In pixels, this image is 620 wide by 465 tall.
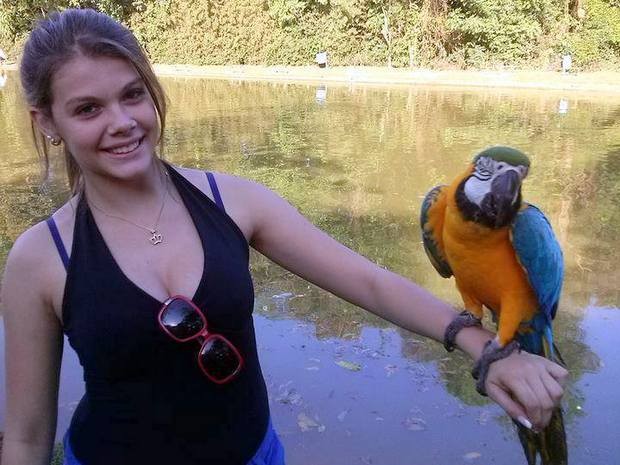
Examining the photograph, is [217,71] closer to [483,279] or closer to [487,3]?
[487,3]

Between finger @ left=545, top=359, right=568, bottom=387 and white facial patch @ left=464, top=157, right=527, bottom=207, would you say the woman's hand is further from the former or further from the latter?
white facial patch @ left=464, top=157, right=527, bottom=207

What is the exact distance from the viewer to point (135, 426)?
1118 mm

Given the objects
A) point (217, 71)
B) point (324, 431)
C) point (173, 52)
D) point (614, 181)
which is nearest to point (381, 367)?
point (324, 431)

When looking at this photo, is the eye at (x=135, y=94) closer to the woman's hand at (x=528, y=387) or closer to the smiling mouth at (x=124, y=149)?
the smiling mouth at (x=124, y=149)

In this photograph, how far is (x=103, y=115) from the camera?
1.08m

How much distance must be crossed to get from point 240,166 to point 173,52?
53.7ft

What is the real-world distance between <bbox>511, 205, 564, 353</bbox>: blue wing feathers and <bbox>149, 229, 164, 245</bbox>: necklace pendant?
0.94 m

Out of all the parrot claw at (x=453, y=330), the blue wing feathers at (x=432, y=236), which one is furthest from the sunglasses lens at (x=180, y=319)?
the blue wing feathers at (x=432, y=236)

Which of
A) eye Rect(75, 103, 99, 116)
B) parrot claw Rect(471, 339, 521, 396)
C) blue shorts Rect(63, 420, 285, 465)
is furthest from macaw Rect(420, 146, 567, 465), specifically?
eye Rect(75, 103, 99, 116)

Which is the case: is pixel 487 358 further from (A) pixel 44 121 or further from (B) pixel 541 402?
(A) pixel 44 121

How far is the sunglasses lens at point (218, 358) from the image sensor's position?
42.9 inches

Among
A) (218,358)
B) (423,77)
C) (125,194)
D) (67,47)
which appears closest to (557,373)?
(218,358)

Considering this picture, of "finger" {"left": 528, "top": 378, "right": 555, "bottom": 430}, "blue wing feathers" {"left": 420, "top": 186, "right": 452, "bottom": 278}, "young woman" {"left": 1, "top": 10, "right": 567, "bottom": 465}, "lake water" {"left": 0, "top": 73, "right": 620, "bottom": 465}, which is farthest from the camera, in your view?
"lake water" {"left": 0, "top": 73, "right": 620, "bottom": 465}

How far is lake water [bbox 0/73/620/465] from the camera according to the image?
9.14 feet
